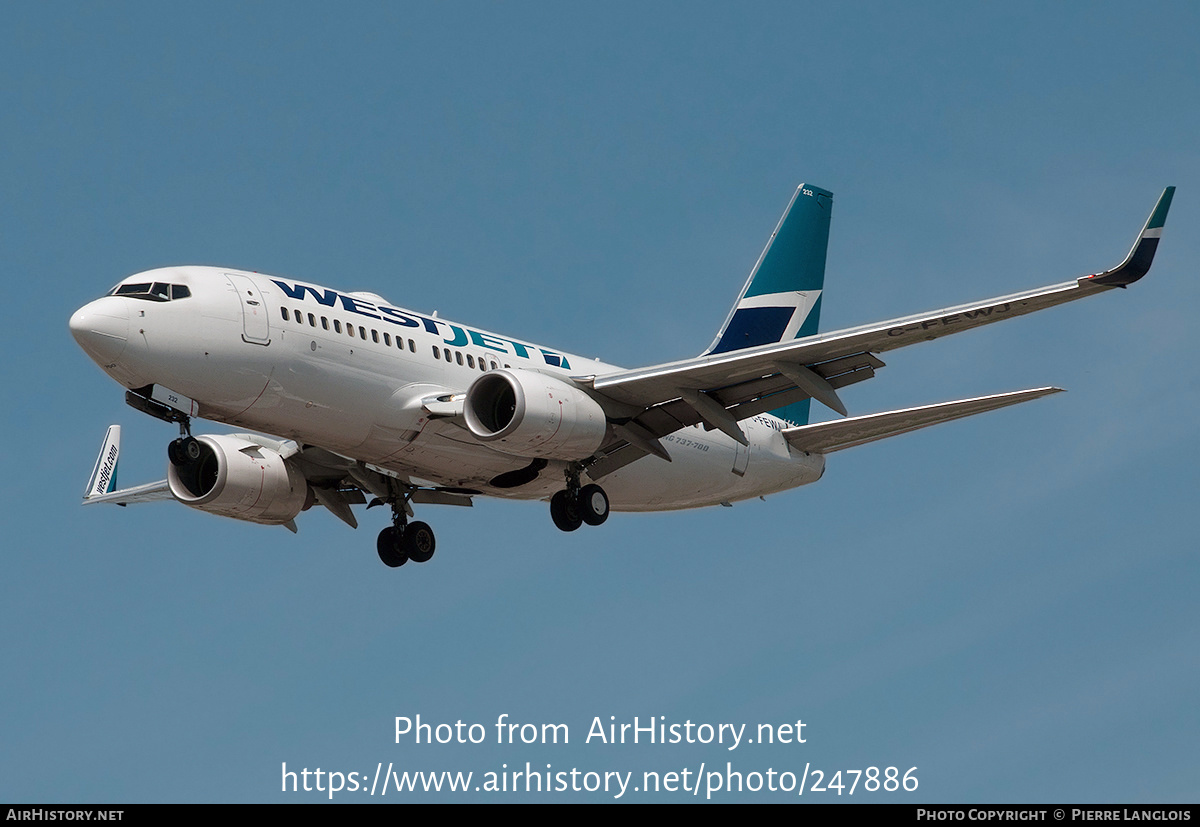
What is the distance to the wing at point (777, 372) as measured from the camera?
28984 mm

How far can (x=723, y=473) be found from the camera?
38.3 meters

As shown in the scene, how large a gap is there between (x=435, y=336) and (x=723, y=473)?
8.93 metres

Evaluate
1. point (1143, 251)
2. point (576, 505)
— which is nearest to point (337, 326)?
point (576, 505)

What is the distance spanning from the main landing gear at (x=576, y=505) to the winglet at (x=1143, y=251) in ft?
40.6

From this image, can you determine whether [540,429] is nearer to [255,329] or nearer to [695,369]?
[695,369]

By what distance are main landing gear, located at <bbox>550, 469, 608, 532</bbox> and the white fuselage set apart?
611 millimetres

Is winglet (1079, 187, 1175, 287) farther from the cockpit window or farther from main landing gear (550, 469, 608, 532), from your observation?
the cockpit window

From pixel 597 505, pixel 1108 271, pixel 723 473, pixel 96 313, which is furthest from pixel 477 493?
pixel 1108 271

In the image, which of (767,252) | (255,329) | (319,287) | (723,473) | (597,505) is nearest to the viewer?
(255,329)

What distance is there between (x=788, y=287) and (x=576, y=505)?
12530 mm

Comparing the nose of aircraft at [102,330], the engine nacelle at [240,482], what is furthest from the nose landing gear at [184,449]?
the engine nacelle at [240,482]

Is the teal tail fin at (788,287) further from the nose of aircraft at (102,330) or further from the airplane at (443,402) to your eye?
the nose of aircraft at (102,330)

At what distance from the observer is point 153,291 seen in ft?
97.5

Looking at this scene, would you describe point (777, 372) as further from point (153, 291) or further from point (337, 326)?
point (153, 291)
